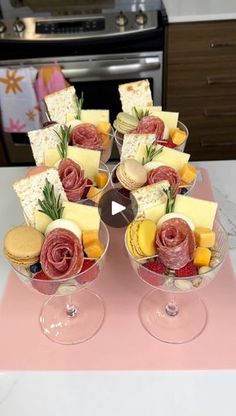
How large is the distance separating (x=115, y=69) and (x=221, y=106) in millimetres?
554

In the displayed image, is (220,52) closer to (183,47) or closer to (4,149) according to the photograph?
(183,47)

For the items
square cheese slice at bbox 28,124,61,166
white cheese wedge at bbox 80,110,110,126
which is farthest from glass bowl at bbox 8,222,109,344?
white cheese wedge at bbox 80,110,110,126

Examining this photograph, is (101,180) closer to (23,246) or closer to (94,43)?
(23,246)

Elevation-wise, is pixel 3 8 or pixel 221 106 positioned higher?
pixel 3 8

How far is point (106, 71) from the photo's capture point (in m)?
1.91

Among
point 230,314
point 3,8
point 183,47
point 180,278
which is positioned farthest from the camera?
point 3,8

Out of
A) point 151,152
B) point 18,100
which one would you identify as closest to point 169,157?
point 151,152

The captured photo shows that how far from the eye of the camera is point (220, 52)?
1.89 meters

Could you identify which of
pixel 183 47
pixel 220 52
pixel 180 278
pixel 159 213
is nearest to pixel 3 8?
pixel 183 47

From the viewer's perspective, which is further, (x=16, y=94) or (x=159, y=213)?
(x=16, y=94)

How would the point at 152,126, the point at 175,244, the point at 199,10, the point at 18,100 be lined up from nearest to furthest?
the point at 175,244 → the point at 152,126 → the point at 199,10 → the point at 18,100

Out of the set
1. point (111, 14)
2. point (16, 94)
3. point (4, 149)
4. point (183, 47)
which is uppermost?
point (111, 14)

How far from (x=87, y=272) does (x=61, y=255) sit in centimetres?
5

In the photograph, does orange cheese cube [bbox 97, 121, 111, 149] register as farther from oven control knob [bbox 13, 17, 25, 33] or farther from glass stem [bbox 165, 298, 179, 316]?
oven control knob [bbox 13, 17, 25, 33]
